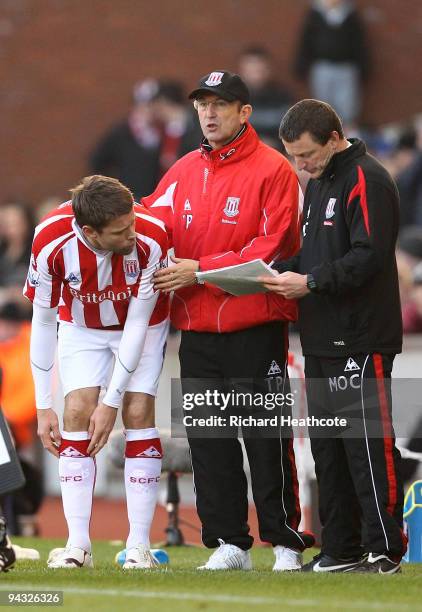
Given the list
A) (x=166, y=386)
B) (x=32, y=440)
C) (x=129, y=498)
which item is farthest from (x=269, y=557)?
(x=32, y=440)

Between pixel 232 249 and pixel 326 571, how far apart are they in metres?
1.52

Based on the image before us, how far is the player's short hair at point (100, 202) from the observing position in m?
6.29

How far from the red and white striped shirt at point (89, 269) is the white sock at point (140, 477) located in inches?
21.3

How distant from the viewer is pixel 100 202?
6281 millimetres

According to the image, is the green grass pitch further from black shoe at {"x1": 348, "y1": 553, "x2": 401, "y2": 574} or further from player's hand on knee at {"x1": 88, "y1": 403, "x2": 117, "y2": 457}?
player's hand on knee at {"x1": 88, "y1": 403, "x2": 117, "y2": 457}

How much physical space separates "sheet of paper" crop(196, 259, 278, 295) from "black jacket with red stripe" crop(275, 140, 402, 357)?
0.70 ft

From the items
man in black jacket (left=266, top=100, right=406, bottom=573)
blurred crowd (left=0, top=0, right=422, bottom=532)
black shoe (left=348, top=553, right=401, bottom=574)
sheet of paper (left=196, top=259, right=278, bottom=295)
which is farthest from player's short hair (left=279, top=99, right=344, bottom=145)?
blurred crowd (left=0, top=0, right=422, bottom=532)

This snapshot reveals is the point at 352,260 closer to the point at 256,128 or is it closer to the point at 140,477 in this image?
the point at 140,477

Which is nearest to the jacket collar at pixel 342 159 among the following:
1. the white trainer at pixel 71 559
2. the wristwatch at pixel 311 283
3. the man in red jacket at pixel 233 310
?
the man in red jacket at pixel 233 310

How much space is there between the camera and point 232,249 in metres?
6.77

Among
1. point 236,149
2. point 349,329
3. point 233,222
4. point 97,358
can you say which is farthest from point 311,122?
point 97,358

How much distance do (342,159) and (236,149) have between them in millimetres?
599

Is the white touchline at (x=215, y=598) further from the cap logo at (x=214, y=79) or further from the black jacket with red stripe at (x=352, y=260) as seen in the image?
the cap logo at (x=214, y=79)

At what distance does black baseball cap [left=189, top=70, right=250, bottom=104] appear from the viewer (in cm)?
676
